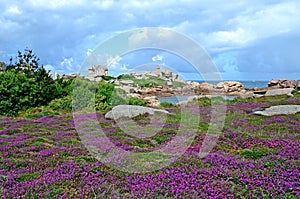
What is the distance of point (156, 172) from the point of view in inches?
325

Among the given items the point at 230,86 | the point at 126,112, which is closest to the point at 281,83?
the point at 230,86

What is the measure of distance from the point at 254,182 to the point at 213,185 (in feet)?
3.36

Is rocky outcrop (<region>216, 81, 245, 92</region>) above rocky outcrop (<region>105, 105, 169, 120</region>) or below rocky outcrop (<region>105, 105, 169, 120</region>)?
above

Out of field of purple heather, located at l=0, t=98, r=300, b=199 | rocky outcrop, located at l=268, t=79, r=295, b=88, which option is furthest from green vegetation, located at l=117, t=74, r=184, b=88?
field of purple heather, located at l=0, t=98, r=300, b=199

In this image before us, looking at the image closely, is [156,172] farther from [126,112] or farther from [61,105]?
[61,105]

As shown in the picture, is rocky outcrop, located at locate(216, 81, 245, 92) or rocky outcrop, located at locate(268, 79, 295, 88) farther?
rocky outcrop, located at locate(216, 81, 245, 92)

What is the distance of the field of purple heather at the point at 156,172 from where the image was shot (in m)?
6.95

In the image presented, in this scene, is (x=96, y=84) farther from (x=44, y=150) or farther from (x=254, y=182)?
(x=254, y=182)

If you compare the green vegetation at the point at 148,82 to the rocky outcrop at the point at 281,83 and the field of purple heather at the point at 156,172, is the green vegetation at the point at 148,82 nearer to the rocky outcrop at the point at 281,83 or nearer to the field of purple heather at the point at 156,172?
the rocky outcrop at the point at 281,83

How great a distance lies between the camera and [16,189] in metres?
7.20

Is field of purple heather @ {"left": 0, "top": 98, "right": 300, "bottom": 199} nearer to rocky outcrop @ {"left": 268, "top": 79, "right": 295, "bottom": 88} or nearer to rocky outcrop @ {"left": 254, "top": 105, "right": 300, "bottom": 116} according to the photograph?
rocky outcrop @ {"left": 254, "top": 105, "right": 300, "bottom": 116}

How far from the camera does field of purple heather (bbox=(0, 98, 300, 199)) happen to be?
22.8 ft

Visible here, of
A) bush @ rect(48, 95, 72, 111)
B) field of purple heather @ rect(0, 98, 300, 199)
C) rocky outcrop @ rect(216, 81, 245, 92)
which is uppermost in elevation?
rocky outcrop @ rect(216, 81, 245, 92)

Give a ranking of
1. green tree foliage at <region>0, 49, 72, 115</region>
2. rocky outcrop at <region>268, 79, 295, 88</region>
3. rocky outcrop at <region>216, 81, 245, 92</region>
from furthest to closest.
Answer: rocky outcrop at <region>216, 81, 245, 92</region> → rocky outcrop at <region>268, 79, 295, 88</region> → green tree foliage at <region>0, 49, 72, 115</region>
